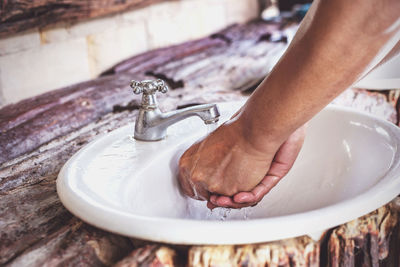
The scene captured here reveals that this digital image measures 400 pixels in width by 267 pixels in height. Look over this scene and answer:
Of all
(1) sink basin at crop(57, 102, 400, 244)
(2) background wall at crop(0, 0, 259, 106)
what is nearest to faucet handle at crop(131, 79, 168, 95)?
(1) sink basin at crop(57, 102, 400, 244)

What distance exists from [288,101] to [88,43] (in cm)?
127

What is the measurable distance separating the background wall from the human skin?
78 cm

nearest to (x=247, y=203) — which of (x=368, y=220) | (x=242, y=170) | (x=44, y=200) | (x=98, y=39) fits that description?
(x=242, y=170)

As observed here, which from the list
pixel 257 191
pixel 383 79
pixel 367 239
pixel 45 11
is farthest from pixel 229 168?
pixel 45 11

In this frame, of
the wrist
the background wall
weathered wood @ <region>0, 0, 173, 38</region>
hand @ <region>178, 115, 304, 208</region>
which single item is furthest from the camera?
the background wall

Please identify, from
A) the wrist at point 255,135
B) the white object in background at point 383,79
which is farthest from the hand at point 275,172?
the white object in background at point 383,79

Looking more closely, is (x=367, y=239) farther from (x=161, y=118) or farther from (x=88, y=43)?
(x=88, y=43)

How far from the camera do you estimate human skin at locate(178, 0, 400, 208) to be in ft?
2.06

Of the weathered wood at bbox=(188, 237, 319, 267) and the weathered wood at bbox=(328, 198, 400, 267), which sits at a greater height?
the weathered wood at bbox=(188, 237, 319, 267)

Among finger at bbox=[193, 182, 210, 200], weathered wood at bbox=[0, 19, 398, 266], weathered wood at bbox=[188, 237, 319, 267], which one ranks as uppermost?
weathered wood at bbox=[188, 237, 319, 267]

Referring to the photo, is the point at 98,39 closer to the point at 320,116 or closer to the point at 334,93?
the point at 320,116

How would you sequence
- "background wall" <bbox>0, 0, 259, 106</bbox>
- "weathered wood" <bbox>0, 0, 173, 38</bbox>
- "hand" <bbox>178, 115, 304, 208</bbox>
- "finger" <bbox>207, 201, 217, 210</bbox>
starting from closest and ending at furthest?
"hand" <bbox>178, 115, 304, 208</bbox> < "finger" <bbox>207, 201, 217, 210</bbox> < "weathered wood" <bbox>0, 0, 173, 38</bbox> < "background wall" <bbox>0, 0, 259, 106</bbox>

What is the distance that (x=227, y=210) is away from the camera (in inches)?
42.4

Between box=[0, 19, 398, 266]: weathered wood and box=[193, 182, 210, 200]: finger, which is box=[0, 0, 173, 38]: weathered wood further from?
box=[193, 182, 210, 200]: finger
